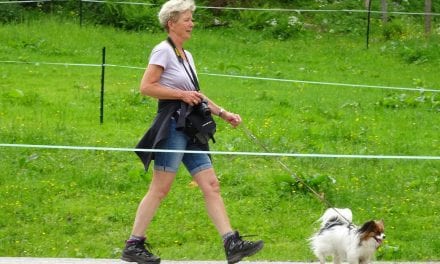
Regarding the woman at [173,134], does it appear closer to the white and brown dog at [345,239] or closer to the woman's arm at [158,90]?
the woman's arm at [158,90]

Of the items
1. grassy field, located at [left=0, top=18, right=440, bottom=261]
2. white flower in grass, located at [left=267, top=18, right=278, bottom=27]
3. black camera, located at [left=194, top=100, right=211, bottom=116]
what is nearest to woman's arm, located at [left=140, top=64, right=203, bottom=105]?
black camera, located at [left=194, top=100, right=211, bottom=116]

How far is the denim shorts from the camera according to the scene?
7.18 metres

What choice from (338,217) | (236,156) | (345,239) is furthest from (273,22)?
(345,239)

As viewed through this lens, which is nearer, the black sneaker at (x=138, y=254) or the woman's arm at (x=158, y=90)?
the woman's arm at (x=158, y=90)

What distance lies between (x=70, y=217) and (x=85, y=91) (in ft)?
20.7

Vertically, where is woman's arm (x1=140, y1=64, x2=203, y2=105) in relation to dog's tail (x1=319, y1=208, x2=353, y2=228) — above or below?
above

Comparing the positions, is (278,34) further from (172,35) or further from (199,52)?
(172,35)

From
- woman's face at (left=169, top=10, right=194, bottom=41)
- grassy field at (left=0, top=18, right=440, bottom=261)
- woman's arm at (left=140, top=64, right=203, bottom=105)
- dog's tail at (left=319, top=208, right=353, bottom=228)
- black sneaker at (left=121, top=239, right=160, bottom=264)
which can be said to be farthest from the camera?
grassy field at (left=0, top=18, right=440, bottom=261)

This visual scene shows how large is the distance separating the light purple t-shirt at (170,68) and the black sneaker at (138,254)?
1.15 metres

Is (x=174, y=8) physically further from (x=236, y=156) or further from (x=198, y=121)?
(x=236, y=156)

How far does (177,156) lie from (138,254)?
768 mm

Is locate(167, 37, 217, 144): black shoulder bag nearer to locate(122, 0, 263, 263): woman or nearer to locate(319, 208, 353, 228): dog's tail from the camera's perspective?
locate(122, 0, 263, 263): woman

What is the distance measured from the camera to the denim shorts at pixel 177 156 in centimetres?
718

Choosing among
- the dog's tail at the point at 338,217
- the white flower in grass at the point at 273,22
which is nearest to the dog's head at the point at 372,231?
the dog's tail at the point at 338,217
